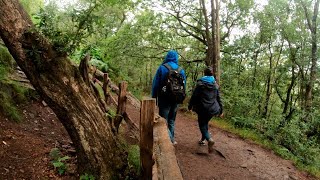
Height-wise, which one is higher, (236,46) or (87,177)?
(236,46)

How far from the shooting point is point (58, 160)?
17.0 feet

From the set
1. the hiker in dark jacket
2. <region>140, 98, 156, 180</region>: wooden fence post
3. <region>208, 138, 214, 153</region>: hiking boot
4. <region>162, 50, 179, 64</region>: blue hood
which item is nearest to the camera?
<region>140, 98, 156, 180</region>: wooden fence post

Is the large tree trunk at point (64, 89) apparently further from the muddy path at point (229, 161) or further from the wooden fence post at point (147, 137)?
the muddy path at point (229, 161)

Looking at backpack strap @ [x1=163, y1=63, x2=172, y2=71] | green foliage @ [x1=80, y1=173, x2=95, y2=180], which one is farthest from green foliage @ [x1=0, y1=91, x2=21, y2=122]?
backpack strap @ [x1=163, y1=63, x2=172, y2=71]

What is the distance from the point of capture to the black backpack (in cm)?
615

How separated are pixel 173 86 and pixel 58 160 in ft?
8.56

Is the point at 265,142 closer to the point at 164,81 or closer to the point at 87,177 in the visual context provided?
the point at 164,81

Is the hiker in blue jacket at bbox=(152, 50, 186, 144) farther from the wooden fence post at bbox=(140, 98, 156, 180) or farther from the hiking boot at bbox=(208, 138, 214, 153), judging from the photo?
the wooden fence post at bbox=(140, 98, 156, 180)

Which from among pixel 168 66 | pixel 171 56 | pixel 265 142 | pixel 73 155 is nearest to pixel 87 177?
pixel 73 155

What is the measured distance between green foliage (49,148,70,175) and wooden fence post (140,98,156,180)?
174cm


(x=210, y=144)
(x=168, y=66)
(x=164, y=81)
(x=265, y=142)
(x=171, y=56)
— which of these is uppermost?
(x=171, y=56)

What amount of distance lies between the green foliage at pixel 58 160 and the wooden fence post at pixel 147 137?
5.70 feet

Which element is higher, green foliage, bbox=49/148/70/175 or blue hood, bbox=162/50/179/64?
blue hood, bbox=162/50/179/64

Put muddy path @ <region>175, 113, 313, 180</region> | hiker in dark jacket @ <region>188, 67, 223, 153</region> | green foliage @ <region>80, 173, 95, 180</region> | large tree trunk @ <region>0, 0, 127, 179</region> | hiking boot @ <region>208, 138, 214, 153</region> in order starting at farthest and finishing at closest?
hiking boot @ <region>208, 138, 214, 153</region> → hiker in dark jacket @ <region>188, 67, 223, 153</region> → muddy path @ <region>175, 113, 313, 180</region> → green foliage @ <region>80, 173, 95, 180</region> → large tree trunk @ <region>0, 0, 127, 179</region>
